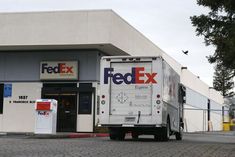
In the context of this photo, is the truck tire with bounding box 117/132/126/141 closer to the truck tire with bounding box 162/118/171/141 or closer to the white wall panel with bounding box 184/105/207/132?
the truck tire with bounding box 162/118/171/141

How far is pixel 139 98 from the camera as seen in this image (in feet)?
68.4

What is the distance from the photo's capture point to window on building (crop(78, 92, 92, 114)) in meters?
31.8

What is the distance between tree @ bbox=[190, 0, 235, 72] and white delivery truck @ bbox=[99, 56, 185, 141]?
3825 mm

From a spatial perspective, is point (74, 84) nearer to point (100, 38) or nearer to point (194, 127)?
point (100, 38)

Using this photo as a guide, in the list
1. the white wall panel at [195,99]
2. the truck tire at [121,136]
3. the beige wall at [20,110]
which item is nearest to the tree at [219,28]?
the truck tire at [121,136]

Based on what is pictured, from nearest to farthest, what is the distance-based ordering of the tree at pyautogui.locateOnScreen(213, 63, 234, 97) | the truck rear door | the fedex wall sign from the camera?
the truck rear door
the fedex wall sign
the tree at pyautogui.locateOnScreen(213, 63, 234, 97)

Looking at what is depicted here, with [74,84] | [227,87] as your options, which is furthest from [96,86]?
[227,87]

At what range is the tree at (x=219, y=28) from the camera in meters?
23.7

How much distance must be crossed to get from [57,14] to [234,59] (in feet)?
39.5

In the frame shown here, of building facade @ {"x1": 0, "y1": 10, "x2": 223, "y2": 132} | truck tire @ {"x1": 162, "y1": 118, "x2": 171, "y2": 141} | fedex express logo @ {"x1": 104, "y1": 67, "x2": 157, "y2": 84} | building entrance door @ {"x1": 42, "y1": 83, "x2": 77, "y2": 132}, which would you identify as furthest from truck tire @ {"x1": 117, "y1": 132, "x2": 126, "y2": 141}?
building entrance door @ {"x1": 42, "y1": 83, "x2": 77, "y2": 132}

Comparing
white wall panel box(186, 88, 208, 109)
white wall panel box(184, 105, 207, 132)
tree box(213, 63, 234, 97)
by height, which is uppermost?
tree box(213, 63, 234, 97)

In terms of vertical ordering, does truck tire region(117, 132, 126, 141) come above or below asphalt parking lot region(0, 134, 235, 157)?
above

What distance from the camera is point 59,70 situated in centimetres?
3231

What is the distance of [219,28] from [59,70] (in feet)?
37.0
